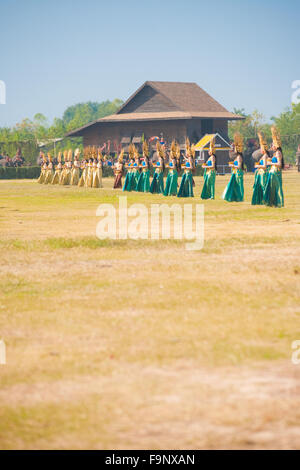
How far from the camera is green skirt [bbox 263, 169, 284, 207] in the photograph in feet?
74.3

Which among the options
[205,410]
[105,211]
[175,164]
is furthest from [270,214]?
[205,410]

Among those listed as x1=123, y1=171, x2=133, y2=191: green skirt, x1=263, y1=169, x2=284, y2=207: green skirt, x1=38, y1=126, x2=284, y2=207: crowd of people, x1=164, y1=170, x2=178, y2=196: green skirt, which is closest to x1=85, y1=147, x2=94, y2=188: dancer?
x1=38, y1=126, x2=284, y2=207: crowd of people

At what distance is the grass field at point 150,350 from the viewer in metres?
4.21

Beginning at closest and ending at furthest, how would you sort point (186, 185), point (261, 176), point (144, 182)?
point (261, 176)
point (186, 185)
point (144, 182)

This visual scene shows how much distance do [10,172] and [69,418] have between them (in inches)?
2417

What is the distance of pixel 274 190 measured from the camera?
22.8 metres

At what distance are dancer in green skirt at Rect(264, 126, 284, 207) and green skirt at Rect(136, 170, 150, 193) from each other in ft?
43.3

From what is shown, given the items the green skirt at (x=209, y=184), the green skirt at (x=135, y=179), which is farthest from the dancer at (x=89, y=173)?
the green skirt at (x=209, y=184)

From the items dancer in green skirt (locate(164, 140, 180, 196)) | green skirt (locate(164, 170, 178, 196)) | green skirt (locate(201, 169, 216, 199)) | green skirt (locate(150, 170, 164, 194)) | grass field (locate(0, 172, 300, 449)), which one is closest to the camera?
grass field (locate(0, 172, 300, 449))

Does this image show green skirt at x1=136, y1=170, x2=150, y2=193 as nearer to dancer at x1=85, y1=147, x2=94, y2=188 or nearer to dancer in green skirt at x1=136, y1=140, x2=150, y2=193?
dancer in green skirt at x1=136, y1=140, x2=150, y2=193

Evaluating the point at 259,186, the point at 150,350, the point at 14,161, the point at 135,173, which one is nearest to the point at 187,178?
the point at 259,186

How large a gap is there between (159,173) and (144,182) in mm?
3053

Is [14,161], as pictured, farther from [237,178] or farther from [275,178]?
[275,178]

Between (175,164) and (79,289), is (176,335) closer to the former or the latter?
(79,289)
